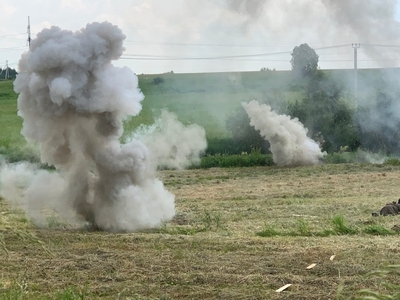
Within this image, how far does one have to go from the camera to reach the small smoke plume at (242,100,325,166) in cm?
3384

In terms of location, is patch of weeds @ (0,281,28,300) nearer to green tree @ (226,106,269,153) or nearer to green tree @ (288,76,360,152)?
green tree @ (226,106,269,153)

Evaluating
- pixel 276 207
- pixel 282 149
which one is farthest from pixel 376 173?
pixel 276 207

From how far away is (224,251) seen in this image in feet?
37.2

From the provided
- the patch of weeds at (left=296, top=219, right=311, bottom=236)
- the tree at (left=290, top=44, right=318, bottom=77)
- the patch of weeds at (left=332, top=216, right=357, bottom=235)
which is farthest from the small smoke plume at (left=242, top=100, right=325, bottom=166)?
the patch of weeds at (left=332, top=216, right=357, bottom=235)

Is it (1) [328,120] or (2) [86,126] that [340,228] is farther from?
(1) [328,120]

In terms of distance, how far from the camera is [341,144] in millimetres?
39219

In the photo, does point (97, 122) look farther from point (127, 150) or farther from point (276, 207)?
point (276, 207)

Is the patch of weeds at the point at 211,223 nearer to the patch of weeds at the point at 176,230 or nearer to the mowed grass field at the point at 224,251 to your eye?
the mowed grass field at the point at 224,251

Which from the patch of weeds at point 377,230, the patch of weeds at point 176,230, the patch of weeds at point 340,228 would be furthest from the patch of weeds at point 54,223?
the patch of weeds at point 377,230

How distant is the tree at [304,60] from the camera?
4481 centimetres

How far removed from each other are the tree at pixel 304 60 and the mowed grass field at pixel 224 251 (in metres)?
22.7

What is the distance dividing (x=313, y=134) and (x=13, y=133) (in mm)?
20162

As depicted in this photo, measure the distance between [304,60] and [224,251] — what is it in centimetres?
3539

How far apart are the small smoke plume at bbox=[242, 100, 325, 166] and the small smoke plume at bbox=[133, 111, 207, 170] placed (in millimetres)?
3426
